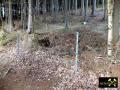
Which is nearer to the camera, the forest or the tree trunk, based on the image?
the forest

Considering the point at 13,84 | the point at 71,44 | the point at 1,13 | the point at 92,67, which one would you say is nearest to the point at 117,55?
the point at 92,67

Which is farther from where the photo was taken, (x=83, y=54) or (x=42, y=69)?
(x=83, y=54)

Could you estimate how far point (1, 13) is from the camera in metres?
23.1

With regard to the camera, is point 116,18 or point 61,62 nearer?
point 61,62

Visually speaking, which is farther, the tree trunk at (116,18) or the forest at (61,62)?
the tree trunk at (116,18)

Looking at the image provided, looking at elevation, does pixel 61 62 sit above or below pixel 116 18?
below

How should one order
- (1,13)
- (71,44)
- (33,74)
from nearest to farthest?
(33,74), (71,44), (1,13)

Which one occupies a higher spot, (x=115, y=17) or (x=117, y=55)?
(x=115, y=17)

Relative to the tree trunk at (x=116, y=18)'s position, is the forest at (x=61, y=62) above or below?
below

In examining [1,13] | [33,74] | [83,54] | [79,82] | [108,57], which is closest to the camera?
[79,82]

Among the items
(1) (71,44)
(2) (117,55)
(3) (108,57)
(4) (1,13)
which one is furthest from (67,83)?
(4) (1,13)

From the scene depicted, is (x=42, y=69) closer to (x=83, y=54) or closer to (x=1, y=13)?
(x=83, y=54)

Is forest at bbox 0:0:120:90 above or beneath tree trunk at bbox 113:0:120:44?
beneath

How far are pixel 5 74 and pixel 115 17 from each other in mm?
6091
